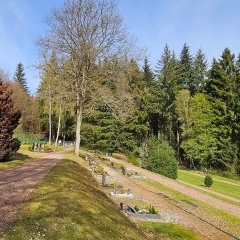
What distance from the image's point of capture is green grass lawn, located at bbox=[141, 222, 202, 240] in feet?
39.0

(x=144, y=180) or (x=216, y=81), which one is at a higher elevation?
(x=216, y=81)

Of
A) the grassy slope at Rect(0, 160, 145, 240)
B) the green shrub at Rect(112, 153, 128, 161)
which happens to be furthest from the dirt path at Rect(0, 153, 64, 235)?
the green shrub at Rect(112, 153, 128, 161)

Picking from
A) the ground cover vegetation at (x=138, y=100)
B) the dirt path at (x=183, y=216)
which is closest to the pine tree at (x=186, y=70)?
the ground cover vegetation at (x=138, y=100)

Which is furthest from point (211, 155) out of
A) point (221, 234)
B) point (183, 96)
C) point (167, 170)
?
point (221, 234)

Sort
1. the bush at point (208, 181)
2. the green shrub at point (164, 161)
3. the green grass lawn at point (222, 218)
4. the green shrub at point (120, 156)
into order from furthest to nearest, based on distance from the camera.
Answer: the green shrub at point (120, 156) < the green shrub at point (164, 161) < the bush at point (208, 181) < the green grass lawn at point (222, 218)

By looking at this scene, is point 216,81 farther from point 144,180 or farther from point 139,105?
point 144,180

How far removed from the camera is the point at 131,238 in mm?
9523

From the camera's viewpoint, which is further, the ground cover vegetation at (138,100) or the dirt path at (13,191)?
the ground cover vegetation at (138,100)

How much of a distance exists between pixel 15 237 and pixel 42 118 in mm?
64323

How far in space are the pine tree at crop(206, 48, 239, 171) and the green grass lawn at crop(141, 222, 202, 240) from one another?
39.9m

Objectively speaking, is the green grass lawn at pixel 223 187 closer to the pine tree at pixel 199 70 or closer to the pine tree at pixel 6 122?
the pine tree at pixel 6 122

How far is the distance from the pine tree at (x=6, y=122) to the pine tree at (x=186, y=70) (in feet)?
167

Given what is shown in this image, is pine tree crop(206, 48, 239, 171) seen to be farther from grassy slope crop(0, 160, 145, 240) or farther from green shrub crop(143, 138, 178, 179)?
grassy slope crop(0, 160, 145, 240)

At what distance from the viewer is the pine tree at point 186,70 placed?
2761 inches
